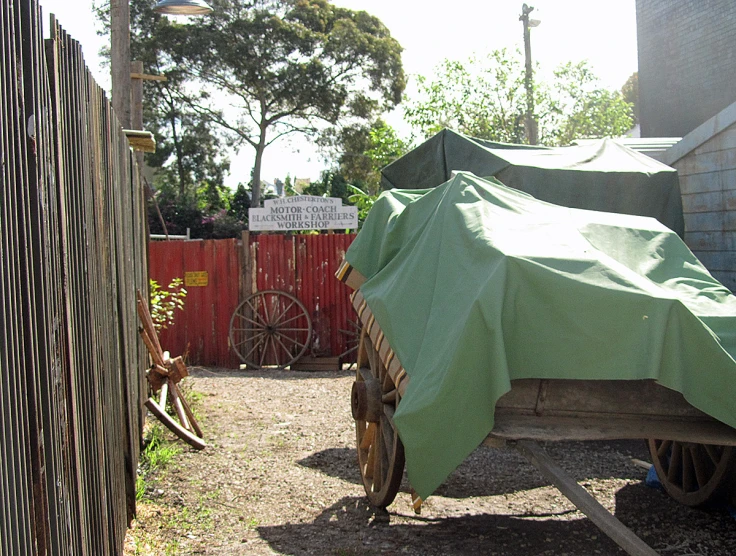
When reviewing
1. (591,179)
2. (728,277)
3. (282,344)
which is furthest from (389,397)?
(282,344)

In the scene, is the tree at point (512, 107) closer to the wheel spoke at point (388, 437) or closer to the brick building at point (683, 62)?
the brick building at point (683, 62)

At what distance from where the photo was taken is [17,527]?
2.05 meters

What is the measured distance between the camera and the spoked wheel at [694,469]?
472 centimetres

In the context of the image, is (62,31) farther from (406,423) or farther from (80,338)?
(406,423)

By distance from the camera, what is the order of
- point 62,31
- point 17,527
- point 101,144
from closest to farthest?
point 17,527 → point 62,31 → point 101,144

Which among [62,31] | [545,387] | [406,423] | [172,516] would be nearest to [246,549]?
[172,516]

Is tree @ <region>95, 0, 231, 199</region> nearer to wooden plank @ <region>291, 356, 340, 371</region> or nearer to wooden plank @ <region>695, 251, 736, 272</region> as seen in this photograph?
wooden plank @ <region>291, 356, 340, 371</region>

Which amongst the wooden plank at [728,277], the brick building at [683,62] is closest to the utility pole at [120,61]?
the wooden plank at [728,277]

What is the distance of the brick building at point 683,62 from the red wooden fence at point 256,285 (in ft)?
36.5

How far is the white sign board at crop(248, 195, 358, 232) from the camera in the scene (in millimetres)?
13898

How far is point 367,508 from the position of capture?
525cm

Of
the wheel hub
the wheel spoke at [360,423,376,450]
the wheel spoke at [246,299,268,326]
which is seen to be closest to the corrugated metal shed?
the wheel spoke at [360,423,376,450]

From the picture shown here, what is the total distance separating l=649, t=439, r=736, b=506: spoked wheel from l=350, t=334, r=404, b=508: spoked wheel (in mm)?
1639

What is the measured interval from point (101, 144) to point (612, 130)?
18.0 m
